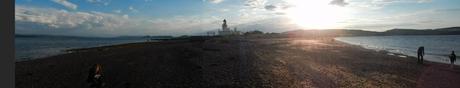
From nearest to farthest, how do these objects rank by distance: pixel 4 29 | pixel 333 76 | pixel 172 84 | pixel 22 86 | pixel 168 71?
pixel 4 29 → pixel 172 84 → pixel 22 86 → pixel 333 76 → pixel 168 71

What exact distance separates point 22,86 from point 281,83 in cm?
1199

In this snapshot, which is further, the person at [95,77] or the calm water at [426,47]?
the calm water at [426,47]

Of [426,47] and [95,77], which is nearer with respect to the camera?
[95,77]

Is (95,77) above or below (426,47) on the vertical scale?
above

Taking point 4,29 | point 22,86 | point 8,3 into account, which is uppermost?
point 8,3

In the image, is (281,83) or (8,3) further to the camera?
(281,83)

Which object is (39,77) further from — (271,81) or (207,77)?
(271,81)

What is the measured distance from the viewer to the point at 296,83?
14.2 meters

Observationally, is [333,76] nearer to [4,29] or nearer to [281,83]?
[281,83]

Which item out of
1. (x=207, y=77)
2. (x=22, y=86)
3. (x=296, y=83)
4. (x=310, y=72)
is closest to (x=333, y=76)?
(x=310, y=72)

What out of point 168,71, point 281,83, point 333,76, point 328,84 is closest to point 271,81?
point 281,83

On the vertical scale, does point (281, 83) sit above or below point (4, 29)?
below

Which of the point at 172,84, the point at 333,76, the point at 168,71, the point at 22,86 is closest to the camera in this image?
the point at 172,84

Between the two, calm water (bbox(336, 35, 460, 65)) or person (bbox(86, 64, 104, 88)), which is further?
calm water (bbox(336, 35, 460, 65))
